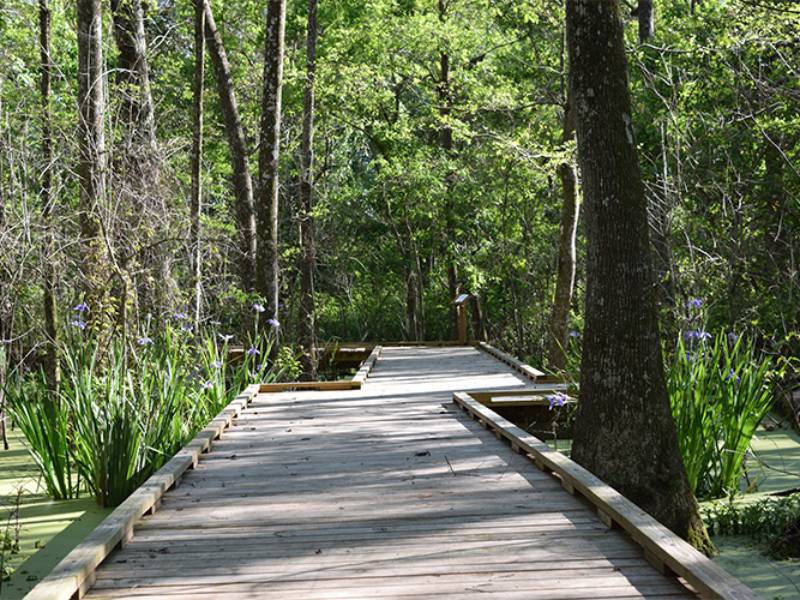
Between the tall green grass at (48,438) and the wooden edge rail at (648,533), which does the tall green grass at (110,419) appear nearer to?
the tall green grass at (48,438)

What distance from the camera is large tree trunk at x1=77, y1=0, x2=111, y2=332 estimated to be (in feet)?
25.7

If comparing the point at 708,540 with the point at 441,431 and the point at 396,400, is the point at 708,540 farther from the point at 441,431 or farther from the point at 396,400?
the point at 396,400

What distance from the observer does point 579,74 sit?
592cm

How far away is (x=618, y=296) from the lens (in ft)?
19.1

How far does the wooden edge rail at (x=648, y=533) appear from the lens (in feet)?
10.4

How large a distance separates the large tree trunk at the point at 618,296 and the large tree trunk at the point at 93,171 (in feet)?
11.7

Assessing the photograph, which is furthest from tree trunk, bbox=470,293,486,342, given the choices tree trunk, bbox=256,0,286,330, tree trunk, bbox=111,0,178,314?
tree trunk, bbox=111,0,178,314

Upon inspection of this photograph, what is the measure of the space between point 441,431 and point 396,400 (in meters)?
2.29

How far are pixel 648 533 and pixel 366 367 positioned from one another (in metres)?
9.44

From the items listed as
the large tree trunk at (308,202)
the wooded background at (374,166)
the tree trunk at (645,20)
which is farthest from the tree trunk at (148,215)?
the tree trunk at (645,20)

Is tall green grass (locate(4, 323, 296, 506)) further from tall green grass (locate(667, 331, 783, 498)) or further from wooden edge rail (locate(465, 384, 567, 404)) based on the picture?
tall green grass (locate(667, 331, 783, 498))

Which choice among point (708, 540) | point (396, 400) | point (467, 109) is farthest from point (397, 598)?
point (467, 109)

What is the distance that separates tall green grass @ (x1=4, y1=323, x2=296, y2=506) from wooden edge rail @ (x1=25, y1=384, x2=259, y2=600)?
0.67 m

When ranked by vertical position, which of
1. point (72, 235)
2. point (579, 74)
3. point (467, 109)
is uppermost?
point (467, 109)
